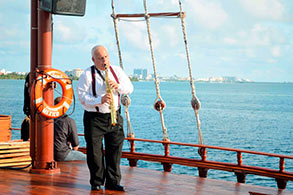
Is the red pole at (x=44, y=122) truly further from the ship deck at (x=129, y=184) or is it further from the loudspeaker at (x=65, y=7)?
the loudspeaker at (x=65, y=7)

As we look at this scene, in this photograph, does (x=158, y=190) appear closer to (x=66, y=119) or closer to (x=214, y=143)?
(x=66, y=119)

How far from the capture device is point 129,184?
5004 millimetres

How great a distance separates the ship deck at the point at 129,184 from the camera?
4.64m

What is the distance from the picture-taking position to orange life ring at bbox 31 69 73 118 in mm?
5293

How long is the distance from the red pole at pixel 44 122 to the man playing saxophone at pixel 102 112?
1060 mm

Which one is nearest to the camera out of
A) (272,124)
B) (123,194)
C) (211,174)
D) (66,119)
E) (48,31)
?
(123,194)

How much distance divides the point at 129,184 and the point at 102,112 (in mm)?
991

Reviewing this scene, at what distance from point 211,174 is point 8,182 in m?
16.0

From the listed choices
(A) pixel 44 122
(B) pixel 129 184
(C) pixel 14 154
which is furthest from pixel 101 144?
(C) pixel 14 154

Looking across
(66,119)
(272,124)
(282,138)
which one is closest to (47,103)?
(66,119)

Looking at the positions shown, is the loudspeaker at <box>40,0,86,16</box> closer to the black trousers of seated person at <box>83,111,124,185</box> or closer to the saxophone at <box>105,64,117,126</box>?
the saxophone at <box>105,64,117,126</box>

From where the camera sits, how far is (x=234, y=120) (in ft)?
166

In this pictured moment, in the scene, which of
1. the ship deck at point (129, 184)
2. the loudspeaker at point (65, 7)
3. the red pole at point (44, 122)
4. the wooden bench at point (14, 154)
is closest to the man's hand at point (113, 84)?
the ship deck at point (129, 184)

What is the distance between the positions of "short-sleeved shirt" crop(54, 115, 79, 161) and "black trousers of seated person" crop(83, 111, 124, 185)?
5.18 ft
